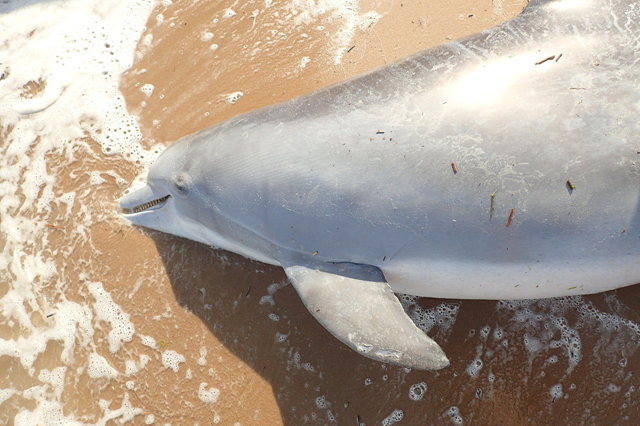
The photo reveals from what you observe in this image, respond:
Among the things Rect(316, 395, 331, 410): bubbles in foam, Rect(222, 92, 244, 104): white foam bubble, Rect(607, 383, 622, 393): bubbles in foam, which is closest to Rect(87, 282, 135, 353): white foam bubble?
Rect(316, 395, 331, 410): bubbles in foam

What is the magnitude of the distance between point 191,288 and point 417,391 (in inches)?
92.7

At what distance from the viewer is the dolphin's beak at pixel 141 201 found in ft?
15.6

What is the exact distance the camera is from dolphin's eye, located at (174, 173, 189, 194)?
411cm

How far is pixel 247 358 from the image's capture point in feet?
14.5

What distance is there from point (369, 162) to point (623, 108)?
170 centimetres

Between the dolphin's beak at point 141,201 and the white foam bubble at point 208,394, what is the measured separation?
1.83m

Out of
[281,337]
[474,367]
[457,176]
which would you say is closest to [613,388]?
[474,367]

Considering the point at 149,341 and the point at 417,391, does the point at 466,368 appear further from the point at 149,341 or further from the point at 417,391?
the point at 149,341

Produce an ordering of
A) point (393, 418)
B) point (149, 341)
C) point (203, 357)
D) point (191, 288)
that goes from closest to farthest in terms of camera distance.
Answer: point (393, 418), point (203, 357), point (149, 341), point (191, 288)

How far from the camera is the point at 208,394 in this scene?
4348 mm

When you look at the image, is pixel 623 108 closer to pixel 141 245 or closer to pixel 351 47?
pixel 351 47

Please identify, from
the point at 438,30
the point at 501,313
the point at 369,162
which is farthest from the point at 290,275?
the point at 438,30

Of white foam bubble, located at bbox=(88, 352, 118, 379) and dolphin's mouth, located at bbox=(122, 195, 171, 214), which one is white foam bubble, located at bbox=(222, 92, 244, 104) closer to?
dolphin's mouth, located at bbox=(122, 195, 171, 214)

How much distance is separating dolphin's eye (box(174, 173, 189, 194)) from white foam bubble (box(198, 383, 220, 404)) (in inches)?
71.6
